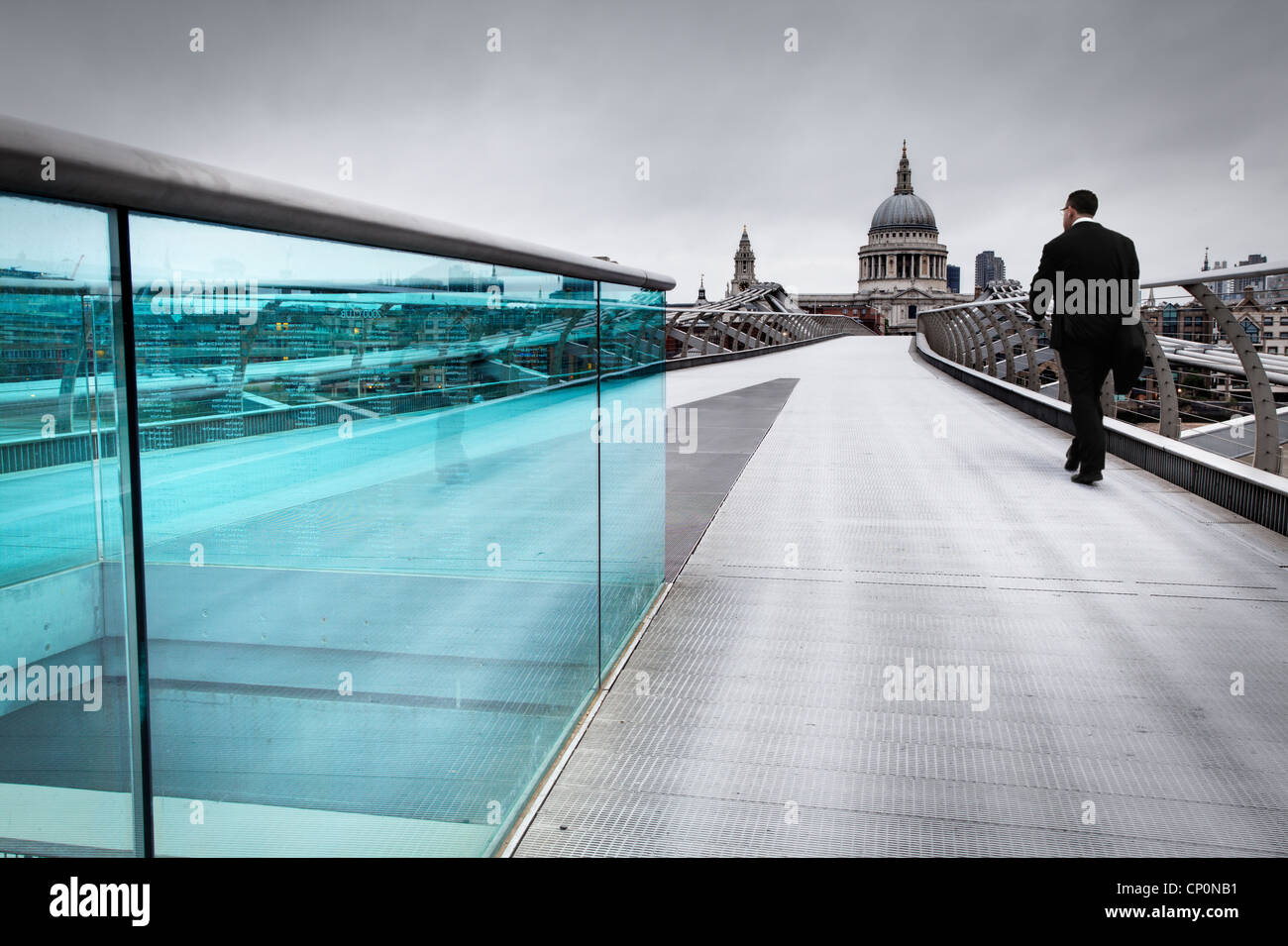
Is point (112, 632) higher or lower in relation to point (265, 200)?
lower

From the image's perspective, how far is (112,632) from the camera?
111 centimetres

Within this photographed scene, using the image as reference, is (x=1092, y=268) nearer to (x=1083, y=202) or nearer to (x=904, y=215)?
(x=1083, y=202)

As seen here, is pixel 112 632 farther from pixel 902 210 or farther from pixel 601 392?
pixel 902 210

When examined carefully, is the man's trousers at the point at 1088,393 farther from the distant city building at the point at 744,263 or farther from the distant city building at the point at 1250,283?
the distant city building at the point at 744,263

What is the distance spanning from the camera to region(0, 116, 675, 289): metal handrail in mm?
906

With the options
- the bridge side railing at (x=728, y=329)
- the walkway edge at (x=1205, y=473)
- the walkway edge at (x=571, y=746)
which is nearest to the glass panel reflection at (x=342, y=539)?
the walkway edge at (x=571, y=746)

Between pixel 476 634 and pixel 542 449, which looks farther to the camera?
pixel 542 449

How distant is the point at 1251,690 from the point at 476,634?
2.42 meters

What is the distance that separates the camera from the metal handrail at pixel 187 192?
2.97ft

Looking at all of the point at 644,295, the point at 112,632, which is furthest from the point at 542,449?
the point at 644,295

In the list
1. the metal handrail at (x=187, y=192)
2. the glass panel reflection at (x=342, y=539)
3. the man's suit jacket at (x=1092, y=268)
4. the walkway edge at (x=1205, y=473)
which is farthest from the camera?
the man's suit jacket at (x=1092, y=268)

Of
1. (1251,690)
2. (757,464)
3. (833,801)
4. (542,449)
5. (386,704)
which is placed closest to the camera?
(386,704)

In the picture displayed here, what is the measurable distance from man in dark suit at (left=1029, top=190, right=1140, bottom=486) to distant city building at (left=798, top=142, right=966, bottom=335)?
139m

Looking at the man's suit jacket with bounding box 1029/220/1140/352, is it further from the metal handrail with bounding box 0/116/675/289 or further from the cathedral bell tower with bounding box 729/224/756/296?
the cathedral bell tower with bounding box 729/224/756/296
